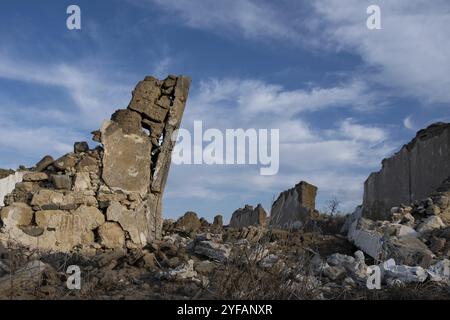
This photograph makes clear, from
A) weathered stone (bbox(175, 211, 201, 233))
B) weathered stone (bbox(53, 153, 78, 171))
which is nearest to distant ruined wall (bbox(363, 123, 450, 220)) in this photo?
weathered stone (bbox(175, 211, 201, 233))

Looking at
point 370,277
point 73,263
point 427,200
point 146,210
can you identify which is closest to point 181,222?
point 146,210

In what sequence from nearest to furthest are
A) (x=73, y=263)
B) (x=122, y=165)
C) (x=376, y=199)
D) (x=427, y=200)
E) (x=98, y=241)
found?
(x=73, y=263) → (x=98, y=241) → (x=122, y=165) → (x=427, y=200) → (x=376, y=199)

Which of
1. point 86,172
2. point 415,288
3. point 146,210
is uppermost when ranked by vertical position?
point 86,172

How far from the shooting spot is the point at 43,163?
9773 mm

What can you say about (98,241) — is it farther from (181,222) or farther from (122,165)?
(181,222)

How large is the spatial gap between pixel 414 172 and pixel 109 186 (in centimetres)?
783

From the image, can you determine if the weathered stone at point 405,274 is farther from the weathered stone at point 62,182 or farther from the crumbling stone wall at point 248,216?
the crumbling stone wall at point 248,216

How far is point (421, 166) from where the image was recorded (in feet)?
42.1

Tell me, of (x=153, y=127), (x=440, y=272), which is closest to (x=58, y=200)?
(x=153, y=127)

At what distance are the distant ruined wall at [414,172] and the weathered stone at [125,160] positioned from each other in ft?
20.6

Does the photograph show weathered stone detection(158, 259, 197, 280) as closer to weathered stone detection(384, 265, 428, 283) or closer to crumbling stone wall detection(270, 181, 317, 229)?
weathered stone detection(384, 265, 428, 283)

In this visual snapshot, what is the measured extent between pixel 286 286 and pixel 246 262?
376 millimetres

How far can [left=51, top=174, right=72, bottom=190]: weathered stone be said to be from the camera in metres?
9.20

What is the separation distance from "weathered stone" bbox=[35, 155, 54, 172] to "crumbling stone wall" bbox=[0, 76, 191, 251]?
20mm
